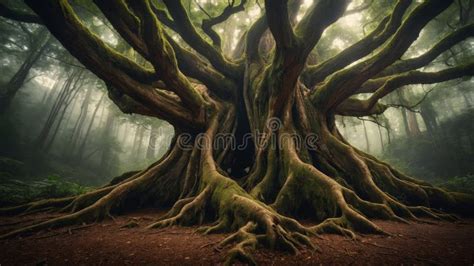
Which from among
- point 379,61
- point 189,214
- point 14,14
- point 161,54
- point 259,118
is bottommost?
point 189,214

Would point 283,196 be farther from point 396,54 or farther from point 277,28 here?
point 396,54

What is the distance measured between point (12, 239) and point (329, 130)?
7450mm

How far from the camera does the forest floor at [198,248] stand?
7.97 feet

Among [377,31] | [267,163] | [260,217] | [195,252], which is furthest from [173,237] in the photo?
[377,31]

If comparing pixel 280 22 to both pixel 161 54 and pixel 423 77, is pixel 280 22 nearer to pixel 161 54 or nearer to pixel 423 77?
pixel 161 54

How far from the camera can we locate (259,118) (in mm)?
6734

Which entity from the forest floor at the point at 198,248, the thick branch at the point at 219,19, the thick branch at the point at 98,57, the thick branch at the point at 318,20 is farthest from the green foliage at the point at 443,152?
the thick branch at the point at 98,57

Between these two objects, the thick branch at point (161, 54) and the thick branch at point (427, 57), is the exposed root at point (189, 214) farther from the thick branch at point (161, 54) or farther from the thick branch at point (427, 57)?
the thick branch at point (427, 57)

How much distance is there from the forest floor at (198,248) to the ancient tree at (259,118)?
0.88 ft

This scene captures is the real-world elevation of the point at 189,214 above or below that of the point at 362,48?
below

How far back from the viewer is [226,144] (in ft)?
23.7

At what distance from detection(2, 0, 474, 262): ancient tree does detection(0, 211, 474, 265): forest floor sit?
269mm

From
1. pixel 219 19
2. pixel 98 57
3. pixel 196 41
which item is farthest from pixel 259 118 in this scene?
pixel 98 57

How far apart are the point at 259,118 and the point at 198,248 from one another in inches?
176
